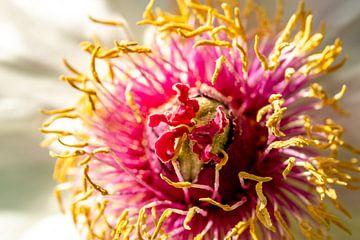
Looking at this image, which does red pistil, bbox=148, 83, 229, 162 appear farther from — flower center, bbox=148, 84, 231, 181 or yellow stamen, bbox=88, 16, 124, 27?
yellow stamen, bbox=88, 16, 124, 27

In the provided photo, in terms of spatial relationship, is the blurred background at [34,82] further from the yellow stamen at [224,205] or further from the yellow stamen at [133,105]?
the yellow stamen at [224,205]

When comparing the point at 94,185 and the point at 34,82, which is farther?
the point at 34,82

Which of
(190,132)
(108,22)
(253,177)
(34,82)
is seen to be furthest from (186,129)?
A: (34,82)

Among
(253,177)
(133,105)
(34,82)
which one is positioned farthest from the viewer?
(34,82)

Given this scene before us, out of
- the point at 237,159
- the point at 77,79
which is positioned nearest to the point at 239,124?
the point at 237,159

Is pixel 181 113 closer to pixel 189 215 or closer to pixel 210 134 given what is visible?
pixel 210 134
